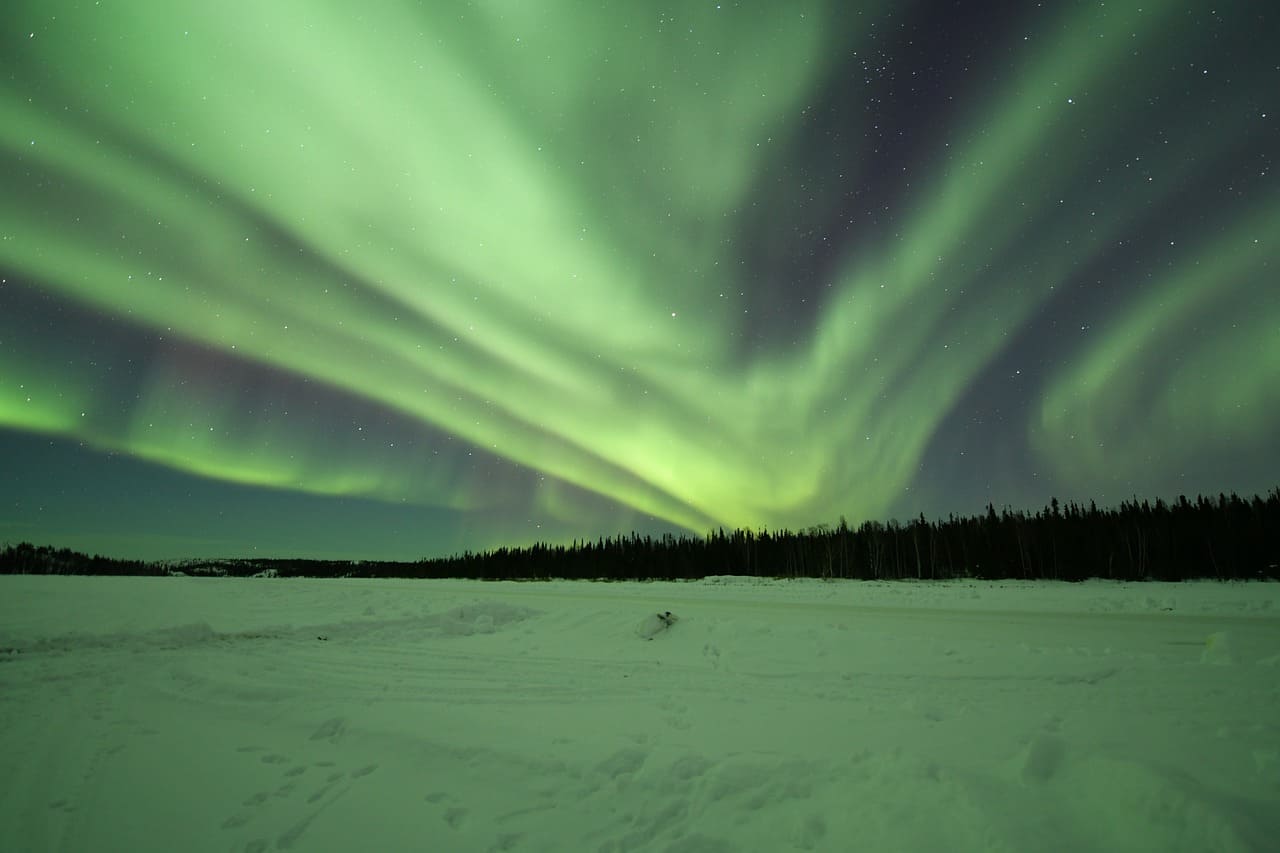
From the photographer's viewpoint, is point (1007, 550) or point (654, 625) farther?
point (1007, 550)

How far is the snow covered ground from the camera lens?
422 centimetres

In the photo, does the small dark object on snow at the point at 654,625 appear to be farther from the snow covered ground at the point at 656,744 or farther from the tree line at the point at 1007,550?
the tree line at the point at 1007,550

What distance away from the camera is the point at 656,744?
6.12 meters

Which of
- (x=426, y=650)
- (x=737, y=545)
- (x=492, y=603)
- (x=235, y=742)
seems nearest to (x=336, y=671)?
(x=426, y=650)

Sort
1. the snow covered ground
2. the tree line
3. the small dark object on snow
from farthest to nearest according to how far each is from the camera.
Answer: the tree line < the small dark object on snow < the snow covered ground

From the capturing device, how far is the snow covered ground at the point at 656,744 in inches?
166

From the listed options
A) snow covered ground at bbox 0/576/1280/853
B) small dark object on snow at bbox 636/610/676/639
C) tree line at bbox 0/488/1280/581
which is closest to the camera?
snow covered ground at bbox 0/576/1280/853

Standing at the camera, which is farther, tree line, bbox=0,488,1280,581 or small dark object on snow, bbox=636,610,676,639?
tree line, bbox=0,488,1280,581

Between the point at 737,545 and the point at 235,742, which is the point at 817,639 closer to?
the point at 235,742

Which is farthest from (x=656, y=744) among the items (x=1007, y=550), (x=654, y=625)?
(x=1007, y=550)

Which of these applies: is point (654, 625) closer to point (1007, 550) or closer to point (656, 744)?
point (656, 744)

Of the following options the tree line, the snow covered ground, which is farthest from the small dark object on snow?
the tree line

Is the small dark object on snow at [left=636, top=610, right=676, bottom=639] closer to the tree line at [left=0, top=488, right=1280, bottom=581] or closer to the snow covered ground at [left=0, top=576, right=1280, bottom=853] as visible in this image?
the snow covered ground at [left=0, top=576, right=1280, bottom=853]

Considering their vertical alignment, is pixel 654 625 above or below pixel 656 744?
above
